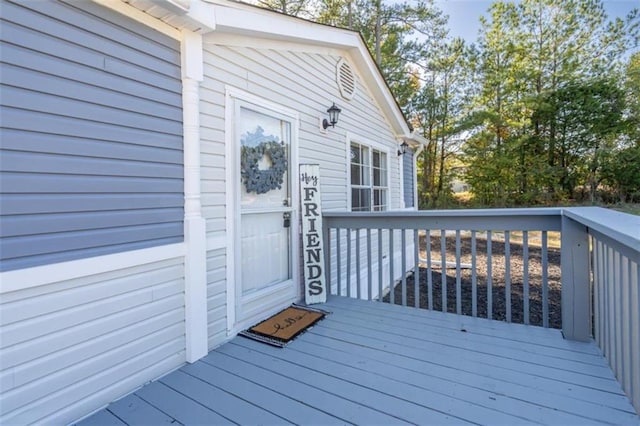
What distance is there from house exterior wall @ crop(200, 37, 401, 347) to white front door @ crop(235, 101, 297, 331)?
0.62 feet

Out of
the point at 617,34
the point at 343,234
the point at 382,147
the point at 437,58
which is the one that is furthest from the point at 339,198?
the point at 617,34

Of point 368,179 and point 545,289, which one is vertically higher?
point 368,179

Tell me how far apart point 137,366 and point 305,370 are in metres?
1.04

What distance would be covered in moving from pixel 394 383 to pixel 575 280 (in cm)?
165

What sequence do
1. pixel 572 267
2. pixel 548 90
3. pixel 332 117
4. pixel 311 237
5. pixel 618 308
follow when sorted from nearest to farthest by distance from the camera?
pixel 618 308, pixel 572 267, pixel 311 237, pixel 332 117, pixel 548 90

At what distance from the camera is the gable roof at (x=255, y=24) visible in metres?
1.99

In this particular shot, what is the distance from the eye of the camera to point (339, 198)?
4473 mm

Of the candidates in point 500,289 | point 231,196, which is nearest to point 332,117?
point 231,196

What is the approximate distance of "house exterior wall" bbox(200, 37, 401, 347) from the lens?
8.07 feet

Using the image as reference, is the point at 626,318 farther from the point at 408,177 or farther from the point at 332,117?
the point at 408,177

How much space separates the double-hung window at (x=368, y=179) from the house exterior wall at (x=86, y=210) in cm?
326

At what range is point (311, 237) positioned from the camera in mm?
3457

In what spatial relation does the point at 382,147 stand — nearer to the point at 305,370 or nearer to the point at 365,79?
the point at 365,79

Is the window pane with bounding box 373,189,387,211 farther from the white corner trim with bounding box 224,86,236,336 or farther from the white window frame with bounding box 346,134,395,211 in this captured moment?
the white corner trim with bounding box 224,86,236,336
